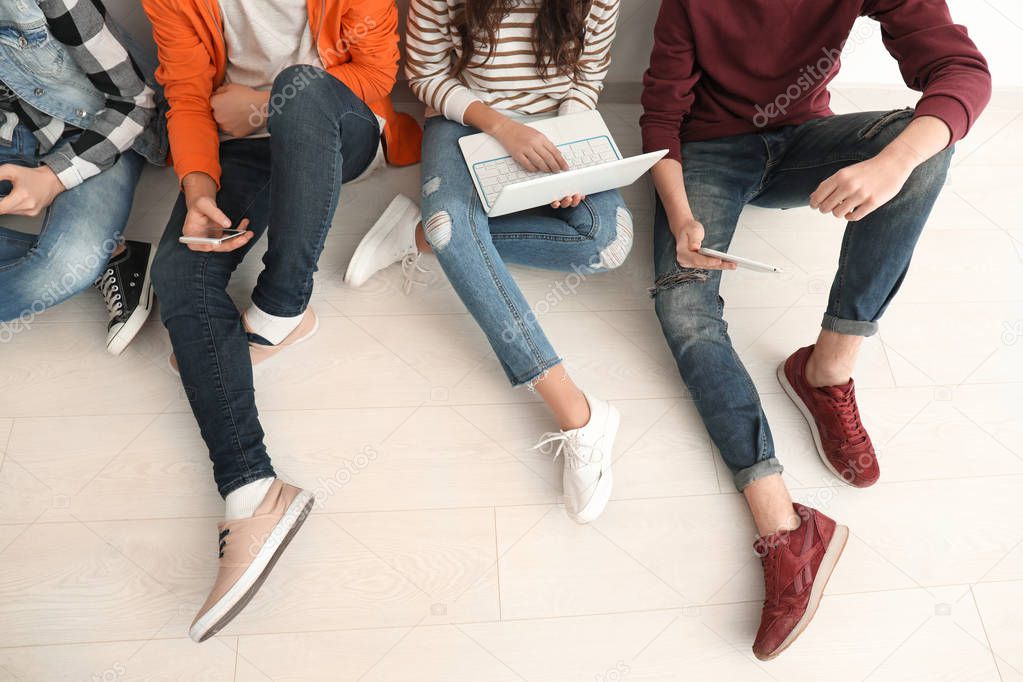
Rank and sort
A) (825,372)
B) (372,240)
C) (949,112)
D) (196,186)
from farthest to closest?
(372,240)
(825,372)
(196,186)
(949,112)

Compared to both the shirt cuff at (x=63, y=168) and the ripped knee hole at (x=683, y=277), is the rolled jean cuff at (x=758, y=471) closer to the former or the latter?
the ripped knee hole at (x=683, y=277)

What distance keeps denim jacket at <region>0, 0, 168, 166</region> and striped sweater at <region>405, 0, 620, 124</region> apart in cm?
47

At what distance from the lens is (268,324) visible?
1.11 metres

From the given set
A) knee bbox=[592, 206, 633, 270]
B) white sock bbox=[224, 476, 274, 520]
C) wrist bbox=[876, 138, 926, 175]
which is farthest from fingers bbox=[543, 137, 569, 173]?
white sock bbox=[224, 476, 274, 520]

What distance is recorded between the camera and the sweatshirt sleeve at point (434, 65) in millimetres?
1105

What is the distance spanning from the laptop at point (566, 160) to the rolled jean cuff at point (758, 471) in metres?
0.50

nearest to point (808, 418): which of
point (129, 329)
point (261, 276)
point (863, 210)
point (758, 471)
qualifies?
point (758, 471)

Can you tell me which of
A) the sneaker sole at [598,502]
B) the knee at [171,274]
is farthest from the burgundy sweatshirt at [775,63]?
the knee at [171,274]

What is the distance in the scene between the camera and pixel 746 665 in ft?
3.32

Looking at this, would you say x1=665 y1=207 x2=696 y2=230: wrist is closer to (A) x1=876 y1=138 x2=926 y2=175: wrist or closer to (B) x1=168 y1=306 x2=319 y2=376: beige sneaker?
(A) x1=876 y1=138 x2=926 y2=175: wrist

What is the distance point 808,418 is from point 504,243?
606mm

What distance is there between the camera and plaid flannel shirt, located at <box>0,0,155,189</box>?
1.03 m

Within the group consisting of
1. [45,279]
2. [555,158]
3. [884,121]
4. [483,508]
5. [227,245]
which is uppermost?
[884,121]

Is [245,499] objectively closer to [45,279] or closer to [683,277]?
[45,279]
